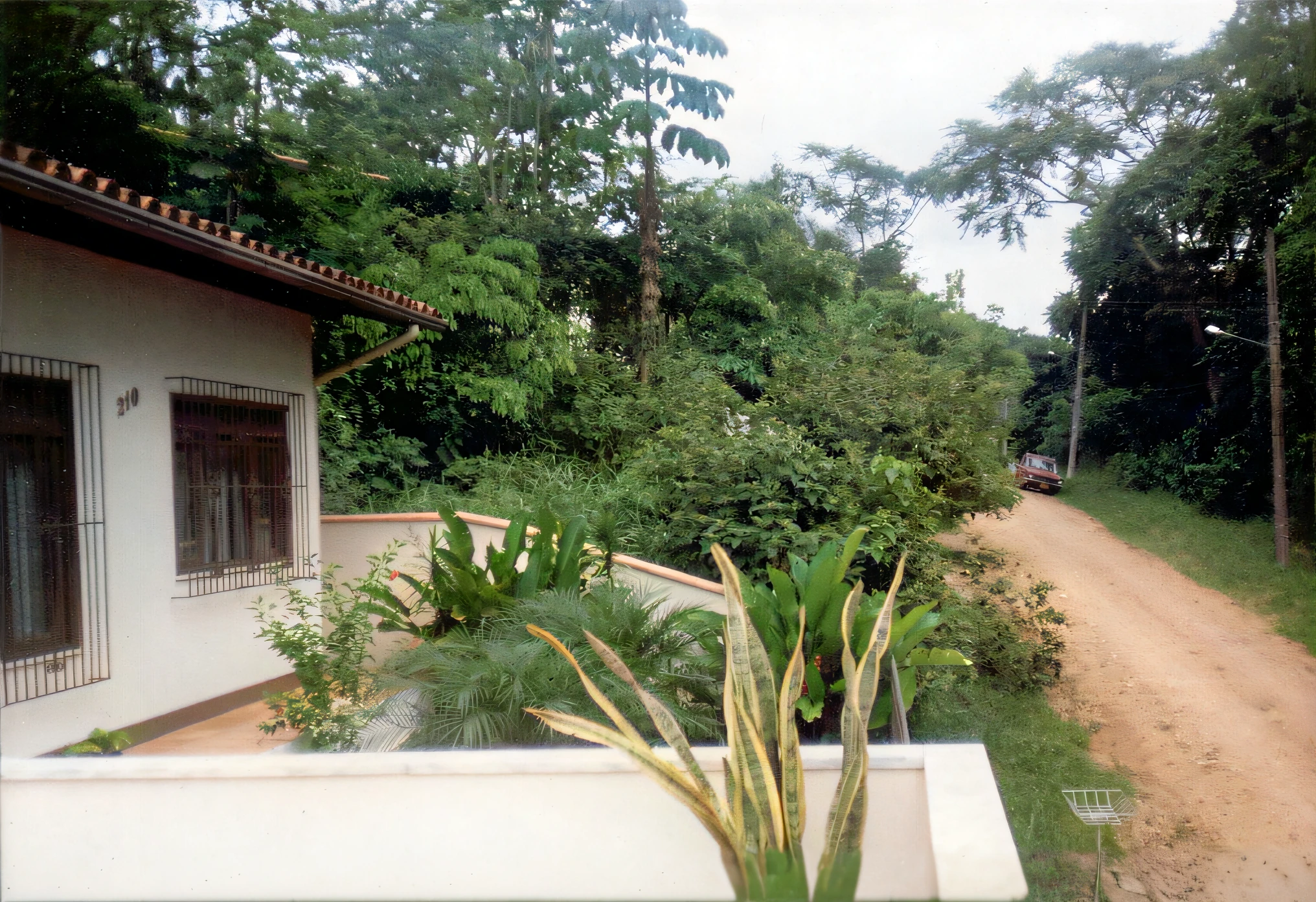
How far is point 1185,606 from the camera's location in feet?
11.9

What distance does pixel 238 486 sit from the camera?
12.6 feet

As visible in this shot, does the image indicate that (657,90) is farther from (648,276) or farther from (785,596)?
(785,596)

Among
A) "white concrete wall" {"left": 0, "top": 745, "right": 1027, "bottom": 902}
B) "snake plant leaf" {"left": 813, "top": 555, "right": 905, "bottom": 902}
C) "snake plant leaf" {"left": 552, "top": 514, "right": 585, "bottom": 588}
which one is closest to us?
"snake plant leaf" {"left": 813, "top": 555, "right": 905, "bottom": 902}

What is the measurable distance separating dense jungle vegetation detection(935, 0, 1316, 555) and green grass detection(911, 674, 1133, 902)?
1378 millimetres

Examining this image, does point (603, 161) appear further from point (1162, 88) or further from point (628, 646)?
point (628, 646)

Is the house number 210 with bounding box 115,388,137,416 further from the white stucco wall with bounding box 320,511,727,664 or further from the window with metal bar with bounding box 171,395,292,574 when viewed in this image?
the white stucco wall with bounding box 320,511,727,664

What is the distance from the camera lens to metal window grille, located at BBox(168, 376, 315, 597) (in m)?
3.48

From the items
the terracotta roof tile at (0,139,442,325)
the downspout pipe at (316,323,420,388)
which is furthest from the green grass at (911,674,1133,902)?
the downspout pipe at (316,323,420,388)

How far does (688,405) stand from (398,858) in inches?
158

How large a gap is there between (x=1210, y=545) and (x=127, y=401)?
17.4 feet

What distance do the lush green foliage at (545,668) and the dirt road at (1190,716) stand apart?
2.05 metres

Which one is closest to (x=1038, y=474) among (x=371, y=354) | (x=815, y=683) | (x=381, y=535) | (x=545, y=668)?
(x=815, y=683)

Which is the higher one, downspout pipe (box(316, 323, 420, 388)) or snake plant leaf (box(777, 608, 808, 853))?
downspout pipe (box(316, 323, 420, 388))

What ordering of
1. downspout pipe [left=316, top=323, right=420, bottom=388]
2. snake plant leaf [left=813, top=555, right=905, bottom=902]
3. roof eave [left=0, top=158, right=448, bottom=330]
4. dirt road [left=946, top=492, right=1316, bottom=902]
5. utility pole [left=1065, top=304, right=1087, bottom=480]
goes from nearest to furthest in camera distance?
snake plant leaf [left=813, top=555, right=905, bottom=902], roof eave [left=0, top=158, right=448, bottom=330], dirt road [left=946, top=492, right=1316, bottom=902], utility pole [left=1065, top=304, right=1087, bottom=480], downspout pipe [left=316, top=323, right=420, bottom=388]
